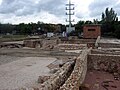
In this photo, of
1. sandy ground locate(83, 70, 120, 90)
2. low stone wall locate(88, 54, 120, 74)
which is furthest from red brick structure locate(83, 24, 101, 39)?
sandy ground locate(83, 70, 120, 90)

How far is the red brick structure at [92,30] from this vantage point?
4291 cm

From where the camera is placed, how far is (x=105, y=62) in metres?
16.8

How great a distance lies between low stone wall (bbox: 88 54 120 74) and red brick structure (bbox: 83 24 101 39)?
26189mm

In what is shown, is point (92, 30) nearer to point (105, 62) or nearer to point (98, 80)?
point (105, 62)

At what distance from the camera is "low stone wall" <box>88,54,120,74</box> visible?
16.5 m

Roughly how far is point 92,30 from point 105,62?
1069 inches

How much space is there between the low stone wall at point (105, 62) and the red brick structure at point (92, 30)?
26189 millimetres

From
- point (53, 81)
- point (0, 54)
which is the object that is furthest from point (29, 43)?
point (53, 81)

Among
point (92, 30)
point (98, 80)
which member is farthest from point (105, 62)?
point (92, 30)

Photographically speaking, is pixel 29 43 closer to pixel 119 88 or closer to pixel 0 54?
pixel 0 54

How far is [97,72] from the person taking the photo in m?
16.3

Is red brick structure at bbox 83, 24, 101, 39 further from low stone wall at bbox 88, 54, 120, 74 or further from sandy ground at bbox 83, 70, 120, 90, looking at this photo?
sandy ground at bbox 83, 70, 120, 90

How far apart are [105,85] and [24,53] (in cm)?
1683

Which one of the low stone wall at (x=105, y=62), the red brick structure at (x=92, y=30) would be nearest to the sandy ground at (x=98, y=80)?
the low stone wall at (x=105, y=62)
